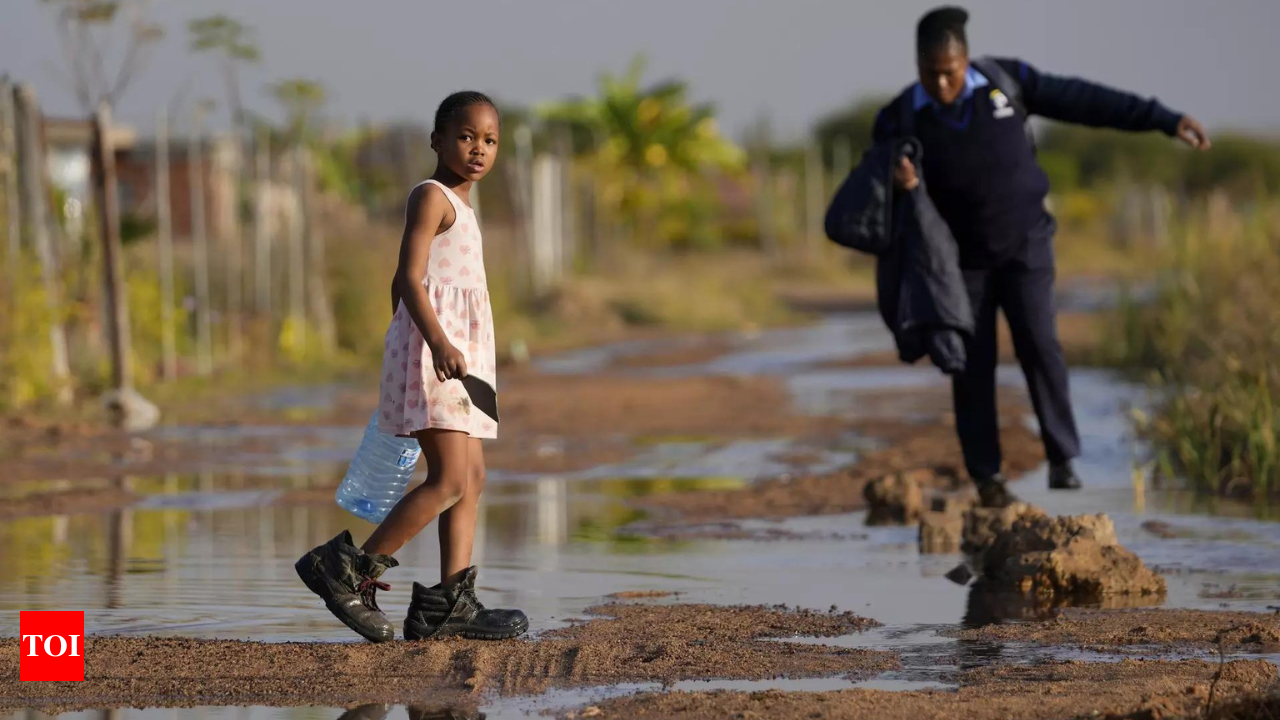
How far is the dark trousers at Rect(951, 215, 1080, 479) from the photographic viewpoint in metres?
8.88

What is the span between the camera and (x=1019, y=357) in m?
9.06

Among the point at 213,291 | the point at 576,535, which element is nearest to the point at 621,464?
the point at 576,535

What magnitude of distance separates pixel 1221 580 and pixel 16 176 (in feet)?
37.4

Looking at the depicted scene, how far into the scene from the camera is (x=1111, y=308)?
838 inches

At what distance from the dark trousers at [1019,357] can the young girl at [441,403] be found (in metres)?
3.29

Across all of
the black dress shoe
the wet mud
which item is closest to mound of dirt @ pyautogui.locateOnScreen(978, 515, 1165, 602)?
the wet mud

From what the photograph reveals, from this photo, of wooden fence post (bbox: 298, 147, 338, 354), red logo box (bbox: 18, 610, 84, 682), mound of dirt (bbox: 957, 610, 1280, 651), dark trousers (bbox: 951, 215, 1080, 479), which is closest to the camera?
red logo box (bbox: 18, 610, 84, 682)

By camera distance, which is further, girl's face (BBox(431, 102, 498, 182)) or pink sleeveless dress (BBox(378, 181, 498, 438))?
girl's face (BBox(431, 102, 498, 182))

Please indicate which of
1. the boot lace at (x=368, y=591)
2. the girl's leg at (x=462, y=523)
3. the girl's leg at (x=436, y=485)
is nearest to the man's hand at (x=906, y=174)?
the girl's leg at (x=462, y=523)

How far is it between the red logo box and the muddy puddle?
363mm

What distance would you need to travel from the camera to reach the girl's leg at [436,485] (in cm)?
613

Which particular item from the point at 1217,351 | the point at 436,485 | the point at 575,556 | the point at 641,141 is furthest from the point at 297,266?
the point at 641,141

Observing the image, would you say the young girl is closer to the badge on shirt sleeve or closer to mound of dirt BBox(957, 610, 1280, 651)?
mound of dirt BBox(957, 610, 1280, 651)

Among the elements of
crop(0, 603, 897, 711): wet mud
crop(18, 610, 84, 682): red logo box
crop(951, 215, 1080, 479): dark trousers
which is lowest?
crop(0, 603, 897, 711): wet mud
